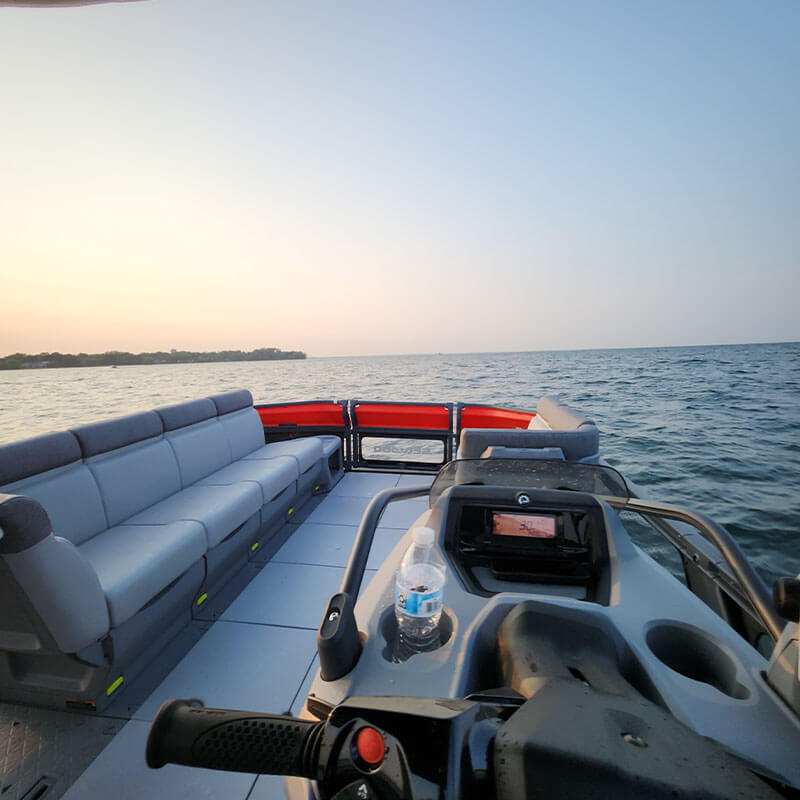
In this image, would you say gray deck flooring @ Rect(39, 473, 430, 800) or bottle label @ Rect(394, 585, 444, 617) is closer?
bottle label @ Rect(394, 585, 444, 617)

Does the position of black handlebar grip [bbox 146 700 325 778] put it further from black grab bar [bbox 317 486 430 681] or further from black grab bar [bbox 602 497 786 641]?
black grab bar [bbox 602 497 786 641]

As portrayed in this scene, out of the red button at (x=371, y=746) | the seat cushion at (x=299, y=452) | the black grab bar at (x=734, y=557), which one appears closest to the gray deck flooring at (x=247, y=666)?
the seat cushion at (x=299, y=452)

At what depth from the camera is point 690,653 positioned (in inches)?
35.4

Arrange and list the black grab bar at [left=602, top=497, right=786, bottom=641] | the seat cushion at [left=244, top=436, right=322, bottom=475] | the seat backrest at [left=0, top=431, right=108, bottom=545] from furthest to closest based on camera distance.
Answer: the seat cushion at [left=244, top=436, right=322, bottom=475] < the seat backrest at [left=0, top=431, right=108, bottom=545] < the black grab bar at [left=602, top=497, right=786, bottom=641]

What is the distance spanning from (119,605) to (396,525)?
2059 millimetres

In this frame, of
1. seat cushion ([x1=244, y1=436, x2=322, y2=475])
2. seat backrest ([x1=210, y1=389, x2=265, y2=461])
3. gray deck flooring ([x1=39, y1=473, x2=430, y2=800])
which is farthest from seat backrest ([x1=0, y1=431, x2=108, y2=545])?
seat cushion ([x1=244, y1=436, x2=322, y2=475])

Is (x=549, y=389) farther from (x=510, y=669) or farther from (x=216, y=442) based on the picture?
(x=510, y=669)

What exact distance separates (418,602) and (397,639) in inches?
4.1

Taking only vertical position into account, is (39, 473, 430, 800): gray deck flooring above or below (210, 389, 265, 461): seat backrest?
below

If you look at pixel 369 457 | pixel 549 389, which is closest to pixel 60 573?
pixel 369 457

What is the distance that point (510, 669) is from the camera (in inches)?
31.7

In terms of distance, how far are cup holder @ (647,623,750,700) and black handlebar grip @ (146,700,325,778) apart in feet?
2.74

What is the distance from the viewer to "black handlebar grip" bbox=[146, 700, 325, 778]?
0.43 m

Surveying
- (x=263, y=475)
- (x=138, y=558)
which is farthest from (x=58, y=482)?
(x=263, y=475)
